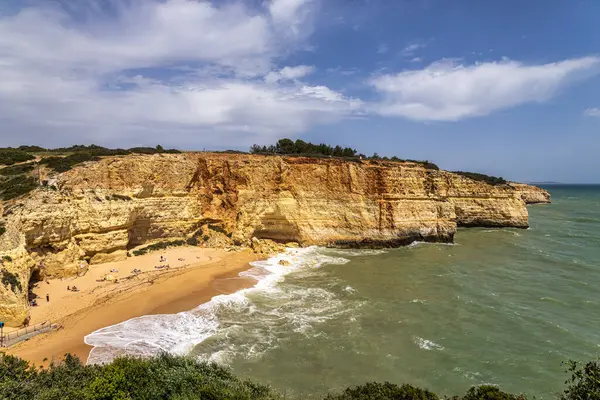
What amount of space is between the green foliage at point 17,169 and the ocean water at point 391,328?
15.2 m

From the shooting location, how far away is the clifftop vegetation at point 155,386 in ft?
25.5

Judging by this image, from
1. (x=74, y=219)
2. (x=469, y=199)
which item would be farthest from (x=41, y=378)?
(x=469, y=199)

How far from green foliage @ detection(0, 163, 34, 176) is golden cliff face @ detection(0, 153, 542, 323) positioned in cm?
221

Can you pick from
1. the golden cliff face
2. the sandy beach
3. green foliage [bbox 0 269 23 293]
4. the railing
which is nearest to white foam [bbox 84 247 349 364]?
the sandy beach

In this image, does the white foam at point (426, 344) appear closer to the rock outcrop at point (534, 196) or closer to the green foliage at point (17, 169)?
the green foliage at point (17, 169)

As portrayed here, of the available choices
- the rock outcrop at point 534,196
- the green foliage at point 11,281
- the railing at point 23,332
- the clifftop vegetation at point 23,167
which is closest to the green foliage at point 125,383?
the railing at point 23,332

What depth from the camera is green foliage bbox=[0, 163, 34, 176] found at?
22.9 meters

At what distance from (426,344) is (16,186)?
84.8ft

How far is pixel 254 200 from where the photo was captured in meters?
32.8

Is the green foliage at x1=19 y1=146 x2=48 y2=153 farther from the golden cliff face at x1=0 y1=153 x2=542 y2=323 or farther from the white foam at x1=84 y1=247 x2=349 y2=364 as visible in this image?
the white foam at x1=84 y1=247 x2=349 y2=364

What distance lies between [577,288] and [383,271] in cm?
1253

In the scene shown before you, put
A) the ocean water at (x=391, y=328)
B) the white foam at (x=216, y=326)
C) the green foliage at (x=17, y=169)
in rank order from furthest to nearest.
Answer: the green foliage at (x=17, y=169), the white foam at (x=216, y=326), the ocean water at (x=391, y=328)

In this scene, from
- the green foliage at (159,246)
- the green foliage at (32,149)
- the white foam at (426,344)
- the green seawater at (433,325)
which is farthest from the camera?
the green foliage at (32,149)

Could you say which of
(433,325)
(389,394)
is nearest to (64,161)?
(389,394)
